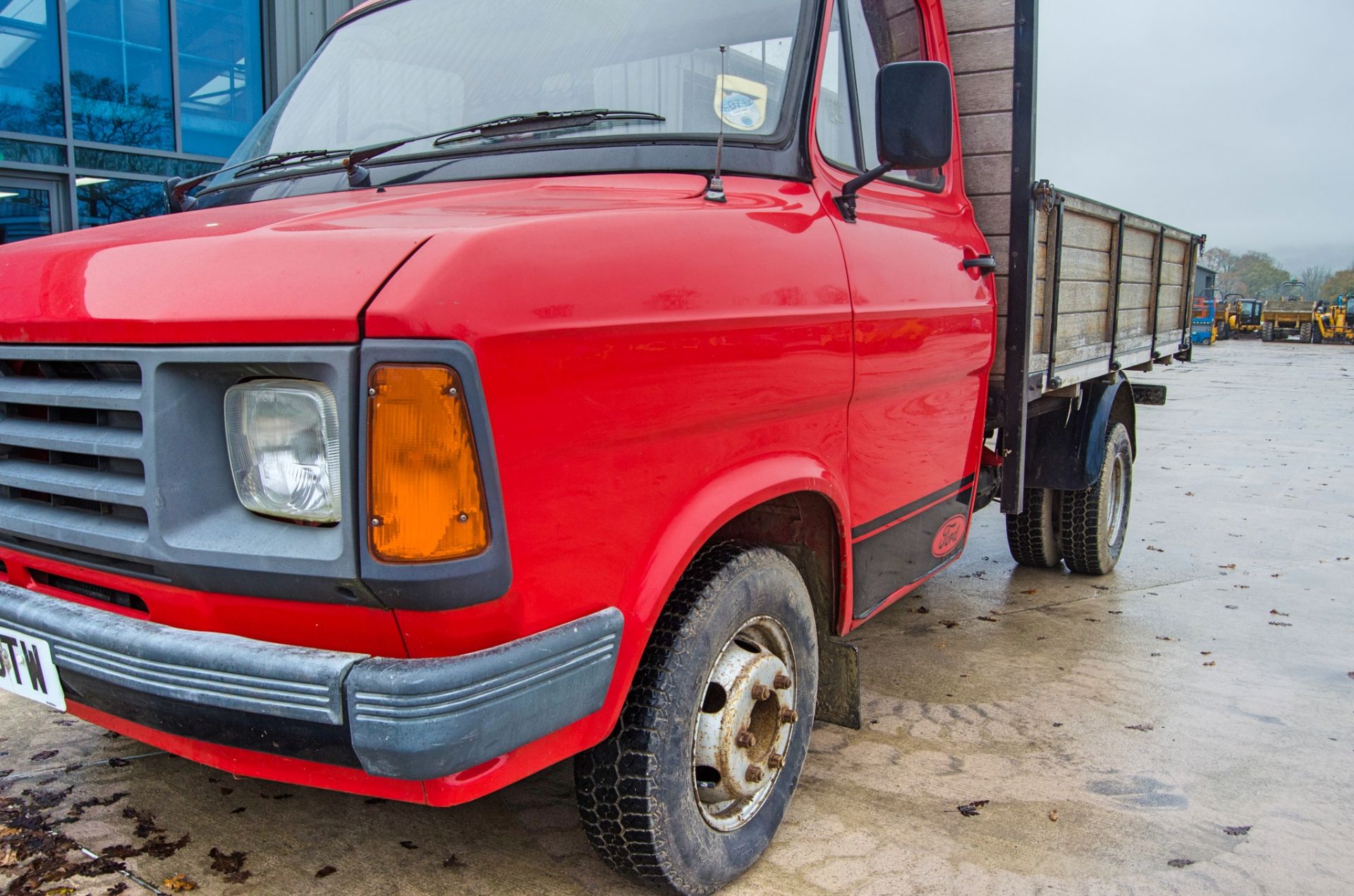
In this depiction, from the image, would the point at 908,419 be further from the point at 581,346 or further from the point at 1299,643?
the point at 1299,643

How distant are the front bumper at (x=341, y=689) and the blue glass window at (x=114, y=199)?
7473 mm

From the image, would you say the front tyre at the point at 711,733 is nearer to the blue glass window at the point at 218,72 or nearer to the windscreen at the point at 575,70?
the windscreen at the point at 575,70

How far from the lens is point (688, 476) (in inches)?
76.9

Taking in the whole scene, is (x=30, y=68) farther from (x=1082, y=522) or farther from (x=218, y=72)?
(x=1082, y=522)

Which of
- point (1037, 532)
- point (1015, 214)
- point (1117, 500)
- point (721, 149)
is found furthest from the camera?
point (1117, 500)

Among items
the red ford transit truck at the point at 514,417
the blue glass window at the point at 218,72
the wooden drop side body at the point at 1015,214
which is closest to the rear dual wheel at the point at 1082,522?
the wooden drop side body at the point at 1015,214

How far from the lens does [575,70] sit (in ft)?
8.11

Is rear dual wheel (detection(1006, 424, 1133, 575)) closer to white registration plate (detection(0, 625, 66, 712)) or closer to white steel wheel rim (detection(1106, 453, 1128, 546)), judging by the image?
white steel wheel rim (detection(1106, 453, 1128, 546))

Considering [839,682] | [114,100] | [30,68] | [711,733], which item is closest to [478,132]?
[711,733]

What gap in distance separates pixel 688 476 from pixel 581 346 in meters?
0.40

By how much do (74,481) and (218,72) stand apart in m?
8.53

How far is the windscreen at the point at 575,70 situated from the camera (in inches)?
95.0

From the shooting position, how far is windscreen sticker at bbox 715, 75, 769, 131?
94.9 inches

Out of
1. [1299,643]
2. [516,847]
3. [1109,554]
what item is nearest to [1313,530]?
[1109,554]
